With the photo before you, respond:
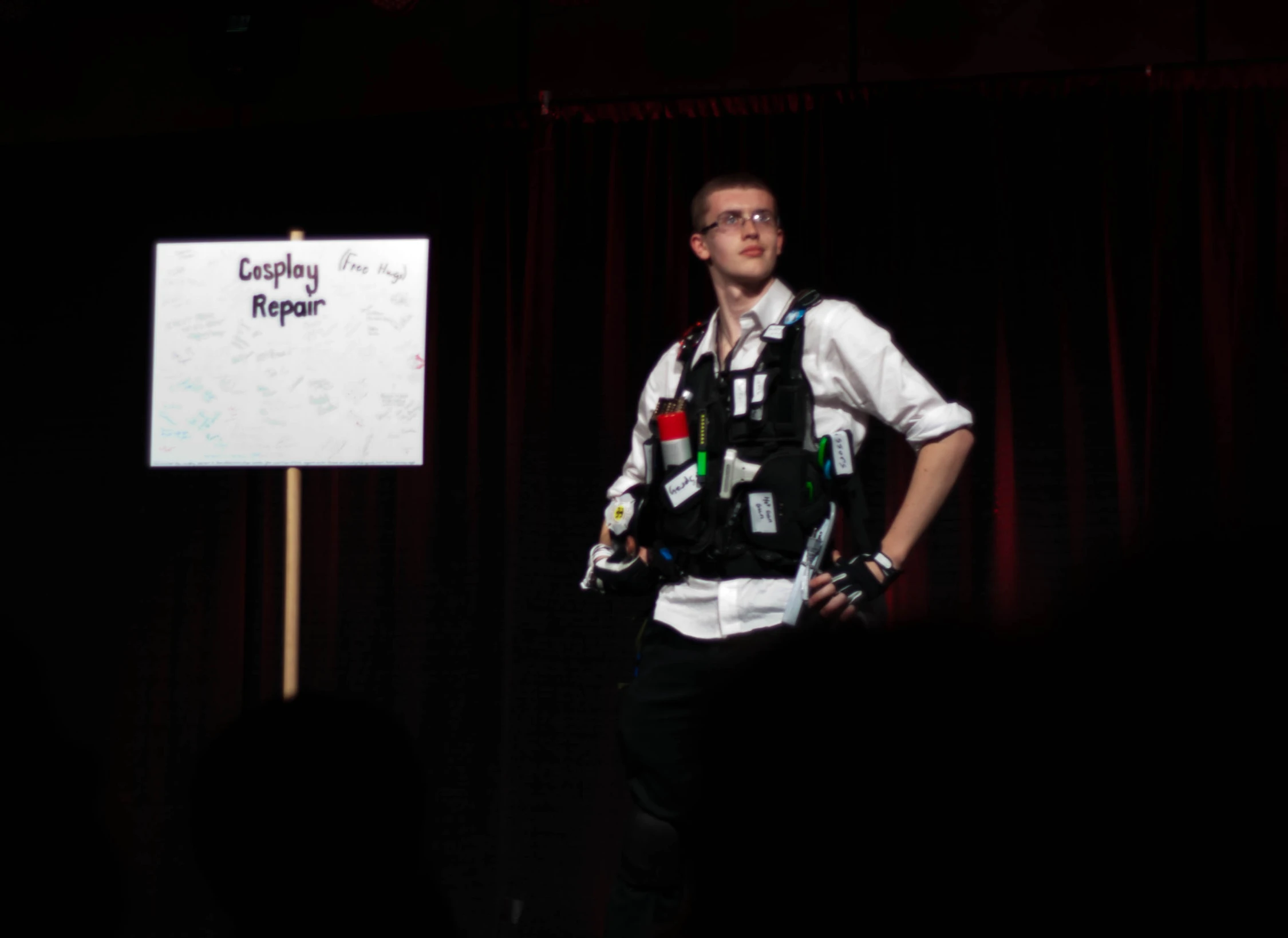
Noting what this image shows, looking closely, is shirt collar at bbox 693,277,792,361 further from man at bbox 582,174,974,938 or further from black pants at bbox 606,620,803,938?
black pants at bbox 606,620,803,938

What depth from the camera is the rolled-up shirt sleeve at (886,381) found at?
1.94 metres

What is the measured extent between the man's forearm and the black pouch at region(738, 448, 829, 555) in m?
0.13

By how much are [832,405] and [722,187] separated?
1.55 ft

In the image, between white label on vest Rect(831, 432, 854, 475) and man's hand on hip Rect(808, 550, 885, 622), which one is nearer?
man's hand on hip Rect(808, 550, 885, 622)

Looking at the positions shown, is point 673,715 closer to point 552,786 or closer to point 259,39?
point 552,786

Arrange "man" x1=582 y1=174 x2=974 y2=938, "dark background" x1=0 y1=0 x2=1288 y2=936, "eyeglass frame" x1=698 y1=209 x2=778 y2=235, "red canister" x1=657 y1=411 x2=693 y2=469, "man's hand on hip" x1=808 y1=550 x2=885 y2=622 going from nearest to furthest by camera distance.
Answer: "man's hand on hip" x1=808 y1=550 x2=885 y2=622
"man" x1=582 y1=174 x2=974 y2=938
"red canister" x1=657 y1=411 x2=693 y2=469
"eyeglass frame" x1=698 y1=209 x2=778 y2=235
"dark background" x1=0 y1=0 x2=1288 y2=936

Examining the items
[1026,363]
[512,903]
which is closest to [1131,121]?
[1026,363]

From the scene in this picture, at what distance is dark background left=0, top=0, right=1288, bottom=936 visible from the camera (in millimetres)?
2697

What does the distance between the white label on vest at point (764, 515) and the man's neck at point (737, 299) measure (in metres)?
0.35

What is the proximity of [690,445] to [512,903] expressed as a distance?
1.42 meters

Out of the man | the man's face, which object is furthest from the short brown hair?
the man

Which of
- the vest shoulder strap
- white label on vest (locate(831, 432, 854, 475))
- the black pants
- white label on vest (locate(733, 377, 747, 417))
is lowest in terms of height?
the black pants

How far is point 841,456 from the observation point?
6.34 ft

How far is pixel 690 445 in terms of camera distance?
2.05m
